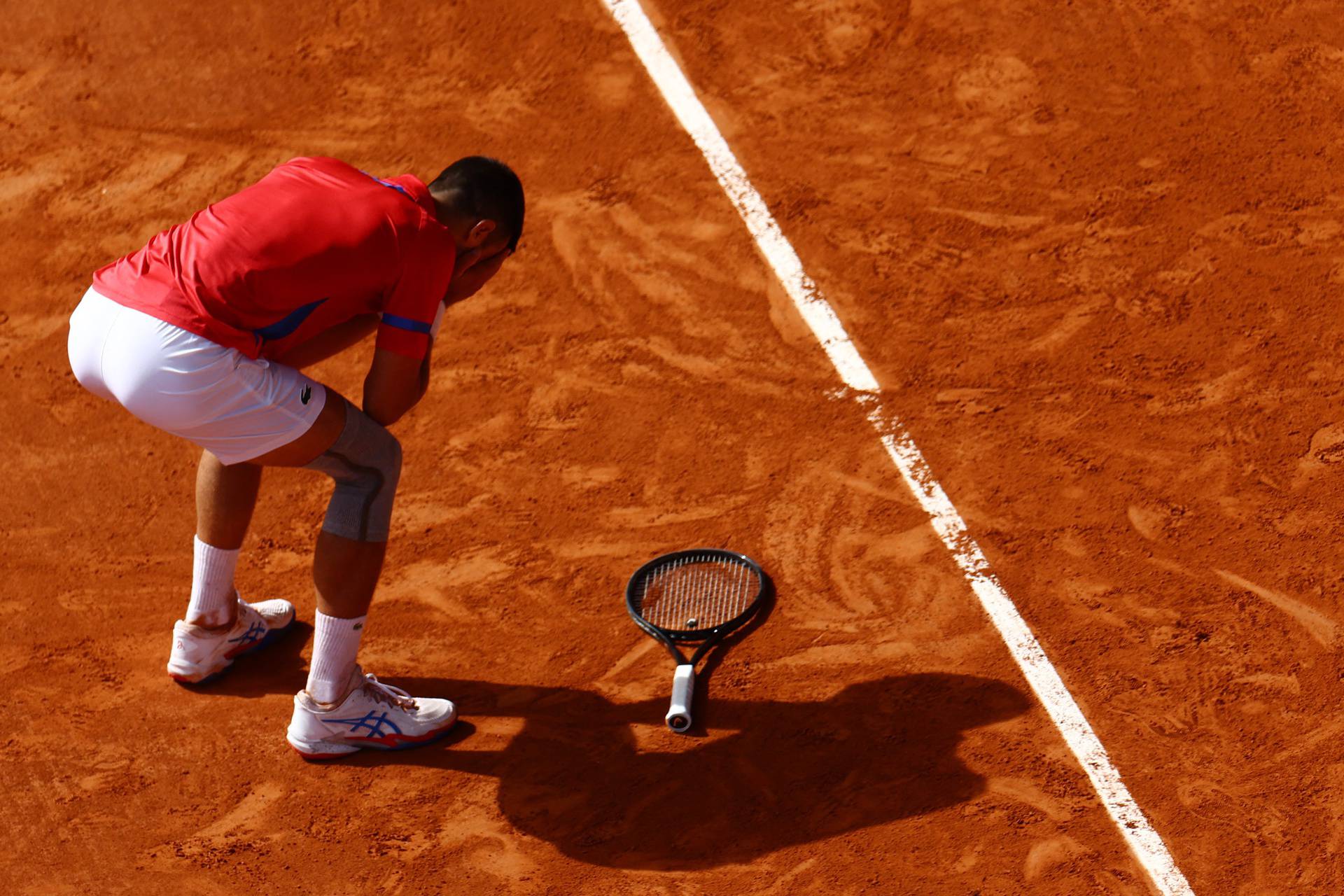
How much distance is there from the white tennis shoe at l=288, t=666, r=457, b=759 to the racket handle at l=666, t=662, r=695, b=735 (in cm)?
80

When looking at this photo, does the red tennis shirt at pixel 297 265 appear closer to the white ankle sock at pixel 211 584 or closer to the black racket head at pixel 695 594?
the white ankle sock at pixel 211 584

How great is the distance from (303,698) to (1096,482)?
122 inches

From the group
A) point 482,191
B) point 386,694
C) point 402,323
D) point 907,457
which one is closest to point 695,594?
point 907,457

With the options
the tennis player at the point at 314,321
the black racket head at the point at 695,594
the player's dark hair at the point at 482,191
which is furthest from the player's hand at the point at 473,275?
the black racket head at the point at 695,594

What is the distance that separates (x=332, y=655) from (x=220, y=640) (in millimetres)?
688

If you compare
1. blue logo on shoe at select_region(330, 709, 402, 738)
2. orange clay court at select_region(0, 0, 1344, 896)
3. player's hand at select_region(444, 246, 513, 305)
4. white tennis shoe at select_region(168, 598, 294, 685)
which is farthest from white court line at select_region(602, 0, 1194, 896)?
white tennis shoe at select_region(168, 598, 294, 685)

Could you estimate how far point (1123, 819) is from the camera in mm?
4457

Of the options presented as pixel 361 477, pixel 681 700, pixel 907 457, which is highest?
pixel 361 477

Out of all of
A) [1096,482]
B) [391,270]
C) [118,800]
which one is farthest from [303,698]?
[1096,482]

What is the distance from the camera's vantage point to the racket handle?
4.80 metres

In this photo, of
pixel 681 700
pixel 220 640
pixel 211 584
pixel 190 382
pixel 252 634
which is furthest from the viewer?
pixel 252 634

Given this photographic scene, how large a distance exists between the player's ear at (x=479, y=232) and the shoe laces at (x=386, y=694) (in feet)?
5.23

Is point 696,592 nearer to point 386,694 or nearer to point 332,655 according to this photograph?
point 386,694

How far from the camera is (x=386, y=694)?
4906 mm
